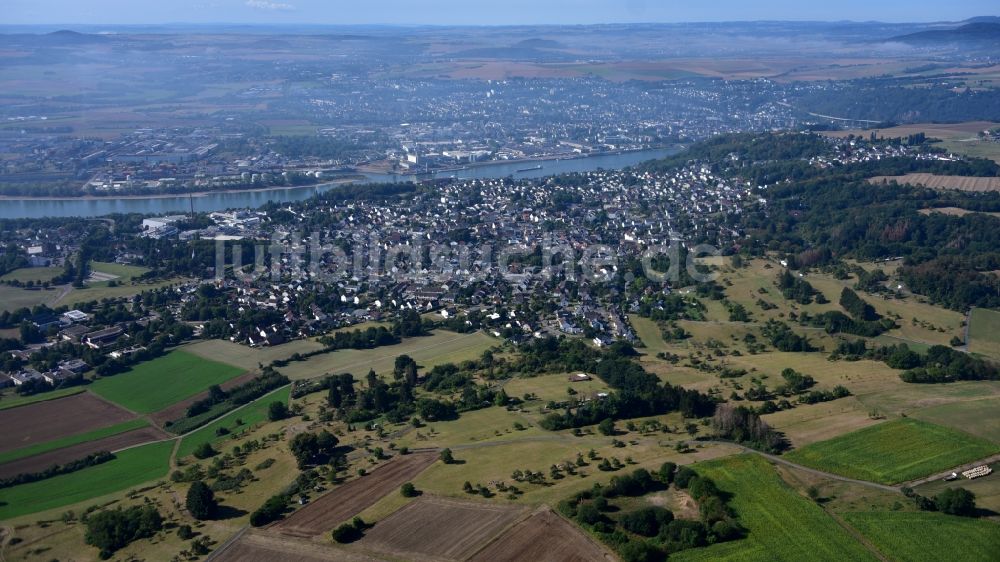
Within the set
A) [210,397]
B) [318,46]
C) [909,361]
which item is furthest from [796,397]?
[318,46]

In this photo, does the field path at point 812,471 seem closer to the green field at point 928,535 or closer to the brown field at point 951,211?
→ the green field at point 928,535

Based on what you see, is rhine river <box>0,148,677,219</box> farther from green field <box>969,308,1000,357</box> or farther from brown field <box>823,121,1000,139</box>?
green field <box>969,308,1000,357</box>

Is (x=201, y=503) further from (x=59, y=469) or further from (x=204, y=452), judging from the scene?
(x=59, y=469)

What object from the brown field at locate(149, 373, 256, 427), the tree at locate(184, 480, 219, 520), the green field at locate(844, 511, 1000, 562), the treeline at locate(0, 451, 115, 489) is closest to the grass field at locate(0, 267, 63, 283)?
the brown field at locate(149, 373, 256, 427)

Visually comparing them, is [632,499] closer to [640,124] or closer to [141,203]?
[141,203]

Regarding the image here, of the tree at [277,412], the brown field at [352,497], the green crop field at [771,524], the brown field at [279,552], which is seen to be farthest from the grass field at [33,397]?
the green crop field at [771,524]

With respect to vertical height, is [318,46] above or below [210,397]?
above

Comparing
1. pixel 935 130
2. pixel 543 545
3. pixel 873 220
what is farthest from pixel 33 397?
pixel 935 130

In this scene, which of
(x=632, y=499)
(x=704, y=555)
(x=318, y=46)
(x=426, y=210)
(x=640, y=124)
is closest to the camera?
(x=704, y=555)
